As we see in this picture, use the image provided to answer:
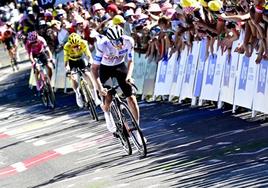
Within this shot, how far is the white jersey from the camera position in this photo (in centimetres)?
1347

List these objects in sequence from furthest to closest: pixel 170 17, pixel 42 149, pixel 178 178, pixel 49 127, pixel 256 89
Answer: pixel 49 127 < pixel 170 17 < pixel 42 149 < pixel 256 89 < pixel 178 178

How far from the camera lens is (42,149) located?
16750mm

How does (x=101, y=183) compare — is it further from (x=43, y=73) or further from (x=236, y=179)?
(x=43, y=73)

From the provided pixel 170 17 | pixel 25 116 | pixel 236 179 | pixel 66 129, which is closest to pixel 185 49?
pixel 170 17

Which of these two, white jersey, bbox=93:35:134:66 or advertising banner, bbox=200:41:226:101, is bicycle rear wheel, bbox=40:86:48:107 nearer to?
advertising banner, bbox=200:41:226:101

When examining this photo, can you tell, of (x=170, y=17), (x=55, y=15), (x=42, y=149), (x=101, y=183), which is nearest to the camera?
(x=101, y=183)

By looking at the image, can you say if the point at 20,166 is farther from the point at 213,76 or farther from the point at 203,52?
the point at 203,52

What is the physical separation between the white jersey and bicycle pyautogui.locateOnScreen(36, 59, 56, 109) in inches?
355

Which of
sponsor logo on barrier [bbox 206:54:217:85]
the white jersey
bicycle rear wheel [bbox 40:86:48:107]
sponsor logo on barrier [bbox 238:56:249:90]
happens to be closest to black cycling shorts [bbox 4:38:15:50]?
bicycle rear wheel [bbox 40:86:48:107]

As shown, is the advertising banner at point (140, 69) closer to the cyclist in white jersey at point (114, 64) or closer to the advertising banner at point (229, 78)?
the advertising banner at point (229, 78)

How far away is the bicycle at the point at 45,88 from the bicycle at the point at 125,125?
8.97 meters

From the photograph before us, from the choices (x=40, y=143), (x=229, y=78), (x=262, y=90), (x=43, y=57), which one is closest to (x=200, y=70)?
(x=229, y=78)

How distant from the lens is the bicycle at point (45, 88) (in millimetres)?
22828

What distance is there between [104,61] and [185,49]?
4.99 metres
